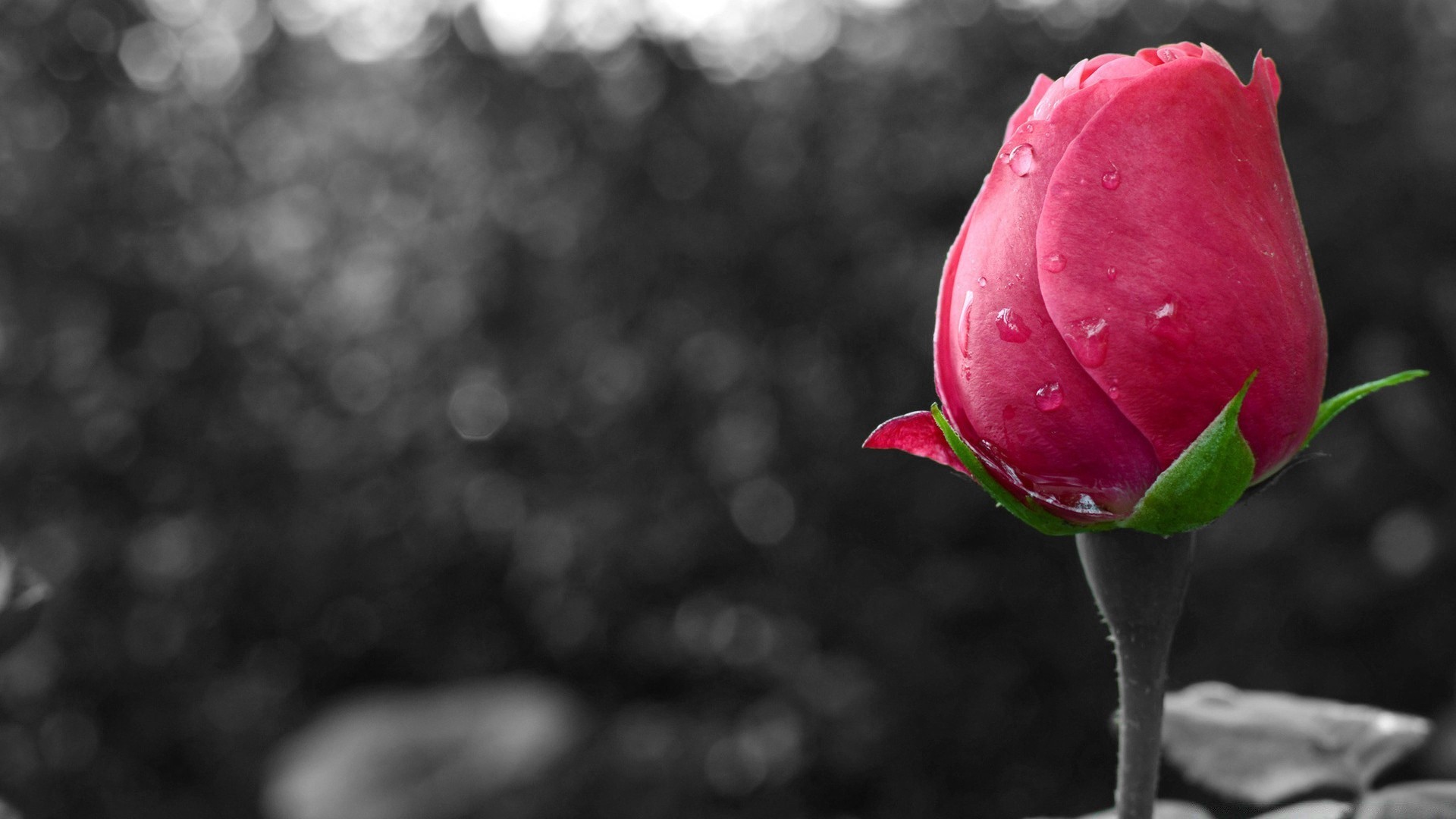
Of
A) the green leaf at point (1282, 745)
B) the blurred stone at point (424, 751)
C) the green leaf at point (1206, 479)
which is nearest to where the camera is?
the green leaf at point (1206, 479)

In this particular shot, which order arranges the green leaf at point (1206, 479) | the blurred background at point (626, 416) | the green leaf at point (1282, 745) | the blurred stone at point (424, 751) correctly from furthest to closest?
the blurred stone at point (424, 751) < the blurred background at point (626, 416) < the green leaf at point (1282, 745) < the green leaf at point (1206, 479)

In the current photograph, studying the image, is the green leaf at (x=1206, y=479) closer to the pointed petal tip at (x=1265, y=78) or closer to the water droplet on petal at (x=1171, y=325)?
the water droplet on petal at (x=1171, y=325)

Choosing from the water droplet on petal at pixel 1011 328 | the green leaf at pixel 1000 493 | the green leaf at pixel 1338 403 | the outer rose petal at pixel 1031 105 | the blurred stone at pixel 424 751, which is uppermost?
the outer rose petal at pixel 1031 105

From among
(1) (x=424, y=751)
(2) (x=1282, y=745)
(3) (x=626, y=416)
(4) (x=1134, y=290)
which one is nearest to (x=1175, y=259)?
(4) (x=1134, y=290)

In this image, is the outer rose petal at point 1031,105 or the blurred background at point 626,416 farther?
the blurred background at point 626,416

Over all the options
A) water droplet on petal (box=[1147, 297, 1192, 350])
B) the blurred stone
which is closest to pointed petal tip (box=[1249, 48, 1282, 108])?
water droplet on petal (box=[1147, 297, 1192, 350])

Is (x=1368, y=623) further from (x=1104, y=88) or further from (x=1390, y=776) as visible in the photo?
(x=1104, y=88)

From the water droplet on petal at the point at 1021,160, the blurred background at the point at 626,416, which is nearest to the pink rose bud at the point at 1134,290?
the water droplet on petal at the point at 1021,160
